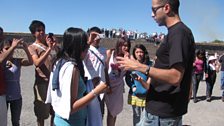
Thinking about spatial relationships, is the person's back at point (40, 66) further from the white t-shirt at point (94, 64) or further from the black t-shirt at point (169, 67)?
the black t-shirt at point (169, 67)

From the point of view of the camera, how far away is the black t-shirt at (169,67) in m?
2.93

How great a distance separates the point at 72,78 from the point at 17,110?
2712 millimetres

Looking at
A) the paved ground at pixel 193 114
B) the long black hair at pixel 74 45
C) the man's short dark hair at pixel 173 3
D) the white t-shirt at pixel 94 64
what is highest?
the man's short dark hair at pixel 173 3

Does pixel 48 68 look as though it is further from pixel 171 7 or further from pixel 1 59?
pixel 171 7

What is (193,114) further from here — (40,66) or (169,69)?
(169,69)

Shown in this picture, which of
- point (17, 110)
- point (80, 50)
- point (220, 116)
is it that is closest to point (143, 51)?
point (17, 110)

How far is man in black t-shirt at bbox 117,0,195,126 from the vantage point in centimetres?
291

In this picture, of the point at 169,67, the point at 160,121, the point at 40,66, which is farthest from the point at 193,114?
the point at 169,67

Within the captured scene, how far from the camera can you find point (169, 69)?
2.95 metres

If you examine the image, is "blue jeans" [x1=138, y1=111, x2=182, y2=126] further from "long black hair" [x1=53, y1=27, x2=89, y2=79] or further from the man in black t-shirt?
"long black hair" [x1=53, y1=27, x2=89, y2=79]

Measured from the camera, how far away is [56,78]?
3.21 metres

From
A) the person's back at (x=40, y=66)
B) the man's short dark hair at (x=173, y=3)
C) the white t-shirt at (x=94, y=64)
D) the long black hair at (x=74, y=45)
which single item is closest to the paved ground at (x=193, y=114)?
the person's back at (x=40, y=66)

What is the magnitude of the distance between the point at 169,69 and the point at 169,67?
41 mm

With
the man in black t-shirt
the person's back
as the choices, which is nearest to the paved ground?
the person's back
